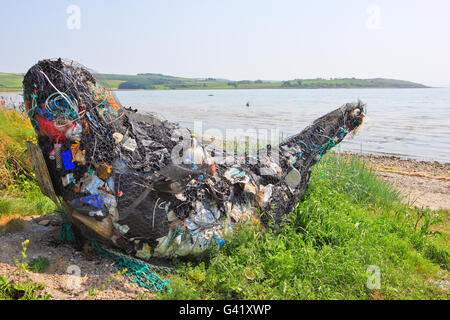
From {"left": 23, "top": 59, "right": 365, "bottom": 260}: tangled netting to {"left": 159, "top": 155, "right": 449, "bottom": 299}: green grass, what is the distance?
35 cm

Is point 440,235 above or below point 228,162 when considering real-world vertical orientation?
below

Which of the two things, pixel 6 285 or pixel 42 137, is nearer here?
pixel 6 285

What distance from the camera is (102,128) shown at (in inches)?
127

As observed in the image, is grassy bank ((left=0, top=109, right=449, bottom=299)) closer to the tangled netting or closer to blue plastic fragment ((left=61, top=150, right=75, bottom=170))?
the tangled netting

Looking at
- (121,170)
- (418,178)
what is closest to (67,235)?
(121,170)

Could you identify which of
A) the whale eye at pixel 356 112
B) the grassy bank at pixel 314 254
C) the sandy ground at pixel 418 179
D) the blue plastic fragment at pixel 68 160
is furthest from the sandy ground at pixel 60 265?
the sandy ground at pixel 418 179

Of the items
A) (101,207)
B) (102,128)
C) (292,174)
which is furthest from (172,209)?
(292,174)

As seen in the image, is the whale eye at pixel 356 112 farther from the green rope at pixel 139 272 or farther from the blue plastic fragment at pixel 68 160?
the blue plastic fragment at pixel 68 160

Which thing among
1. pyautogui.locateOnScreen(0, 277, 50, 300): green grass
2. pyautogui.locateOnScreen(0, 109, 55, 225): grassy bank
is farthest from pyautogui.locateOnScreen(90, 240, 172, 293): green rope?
pyautogui.locateOnScreen(0, 109, 55, 225): grassy bank

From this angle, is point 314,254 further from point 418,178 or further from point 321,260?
point 418,178

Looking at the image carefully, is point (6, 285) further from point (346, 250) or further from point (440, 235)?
point (440, 235)

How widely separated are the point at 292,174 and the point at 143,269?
2499mm

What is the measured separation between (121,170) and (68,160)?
1.64 ft

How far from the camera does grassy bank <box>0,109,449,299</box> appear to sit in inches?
136
